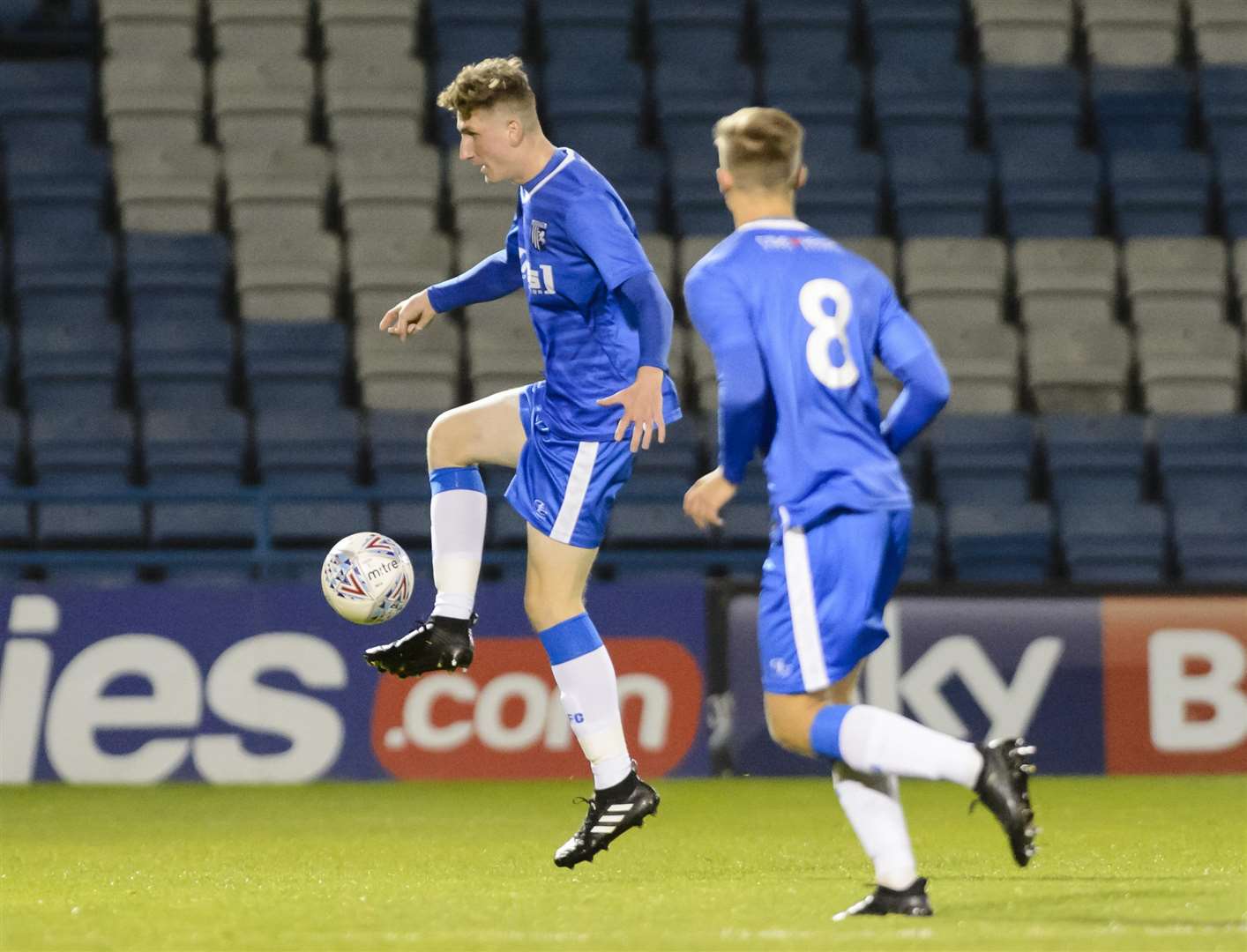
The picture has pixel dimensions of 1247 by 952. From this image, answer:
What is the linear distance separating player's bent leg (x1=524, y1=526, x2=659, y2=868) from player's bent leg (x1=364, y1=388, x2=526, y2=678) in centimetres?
20

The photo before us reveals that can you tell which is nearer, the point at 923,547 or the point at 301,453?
the point at 923,547

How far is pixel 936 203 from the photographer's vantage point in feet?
41.2

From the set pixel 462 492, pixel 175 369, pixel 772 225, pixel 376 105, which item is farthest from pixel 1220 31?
pixel 772 225

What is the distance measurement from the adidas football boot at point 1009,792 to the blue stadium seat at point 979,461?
22.3 ft

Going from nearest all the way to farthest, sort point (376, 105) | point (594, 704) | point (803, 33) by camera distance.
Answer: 1. point (594, 704)
2. point (376, 105)
3. point (803, 33)

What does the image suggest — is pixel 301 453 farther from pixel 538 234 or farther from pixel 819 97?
pixel 538 234

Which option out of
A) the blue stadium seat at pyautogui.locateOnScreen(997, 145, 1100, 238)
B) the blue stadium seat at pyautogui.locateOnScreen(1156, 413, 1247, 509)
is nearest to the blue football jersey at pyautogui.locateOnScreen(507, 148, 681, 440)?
the blue stadium seat at pyautogui.locateOnScreen(1156, 413, 1247, 509)

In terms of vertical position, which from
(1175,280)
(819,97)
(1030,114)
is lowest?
(1175,280)

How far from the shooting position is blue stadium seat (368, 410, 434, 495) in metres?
10.9

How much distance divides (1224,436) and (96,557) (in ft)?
19.3

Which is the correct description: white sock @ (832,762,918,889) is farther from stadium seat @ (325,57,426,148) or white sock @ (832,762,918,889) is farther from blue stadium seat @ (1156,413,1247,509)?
stadium seat @ (325,57,426,148)

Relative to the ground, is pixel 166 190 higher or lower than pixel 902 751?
higher

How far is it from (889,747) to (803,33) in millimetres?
9749

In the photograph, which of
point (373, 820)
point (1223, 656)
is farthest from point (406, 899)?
point (1223, 656)
